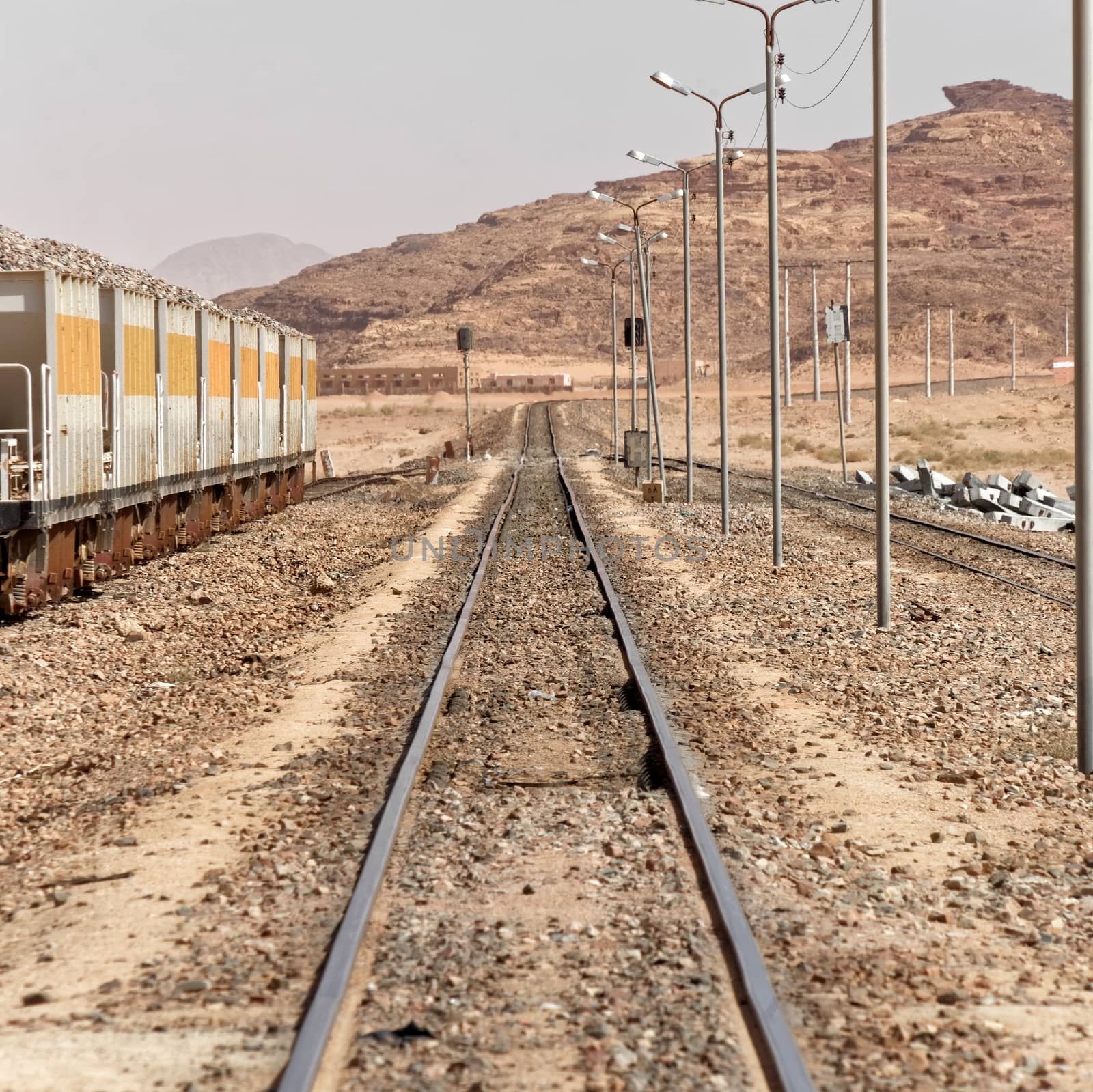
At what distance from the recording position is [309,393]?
3619 cm

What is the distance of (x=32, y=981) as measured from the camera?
609cm

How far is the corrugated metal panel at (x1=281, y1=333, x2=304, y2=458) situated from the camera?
3231cm

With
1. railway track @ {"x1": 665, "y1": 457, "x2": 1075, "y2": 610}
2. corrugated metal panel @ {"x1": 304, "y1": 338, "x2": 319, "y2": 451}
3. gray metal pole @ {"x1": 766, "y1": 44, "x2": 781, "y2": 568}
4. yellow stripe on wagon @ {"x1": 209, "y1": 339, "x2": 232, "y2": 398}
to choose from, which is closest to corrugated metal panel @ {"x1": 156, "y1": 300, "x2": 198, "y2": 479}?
yellow stripe on wagon @ {"x1": 209, "y1": 339, "x2": 232, "y2": 398}

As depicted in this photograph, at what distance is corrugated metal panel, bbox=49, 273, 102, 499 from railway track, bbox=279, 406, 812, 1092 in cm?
619

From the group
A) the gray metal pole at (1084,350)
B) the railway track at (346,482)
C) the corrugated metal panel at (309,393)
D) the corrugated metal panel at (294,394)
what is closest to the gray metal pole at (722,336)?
the corrugated metal panel at (294,394)

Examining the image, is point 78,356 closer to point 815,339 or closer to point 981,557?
point 981,557

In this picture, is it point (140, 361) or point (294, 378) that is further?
point (294, 378)

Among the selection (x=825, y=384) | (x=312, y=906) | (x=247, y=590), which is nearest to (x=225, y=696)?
(x=312, y=906)

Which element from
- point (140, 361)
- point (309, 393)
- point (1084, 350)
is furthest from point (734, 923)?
point (309, 393)

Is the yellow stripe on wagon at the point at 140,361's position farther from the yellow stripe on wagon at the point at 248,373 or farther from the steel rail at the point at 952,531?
the steel rail at the point at 952,531

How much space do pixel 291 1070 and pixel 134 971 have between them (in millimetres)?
1495

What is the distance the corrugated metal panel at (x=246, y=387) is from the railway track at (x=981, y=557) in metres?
11.3

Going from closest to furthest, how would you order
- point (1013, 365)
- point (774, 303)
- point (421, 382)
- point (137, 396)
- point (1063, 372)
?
point (137, 396) → point (774, 303) → point (1013, 365) → point (1063, 372) → point (421, 382)

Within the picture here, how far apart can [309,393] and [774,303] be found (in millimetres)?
17241
